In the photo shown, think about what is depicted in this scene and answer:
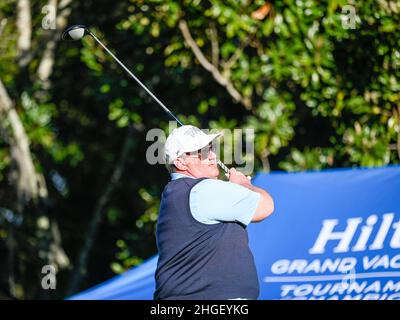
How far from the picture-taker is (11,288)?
40.7 ft

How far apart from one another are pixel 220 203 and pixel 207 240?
0.20 metres

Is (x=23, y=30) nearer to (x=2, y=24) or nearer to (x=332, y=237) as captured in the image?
(x=2, y=24)

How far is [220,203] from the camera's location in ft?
16.7

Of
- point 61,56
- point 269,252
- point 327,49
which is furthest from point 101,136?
point 269,252

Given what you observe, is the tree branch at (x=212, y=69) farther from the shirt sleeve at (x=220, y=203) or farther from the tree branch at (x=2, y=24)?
the shirt sleeve at (x=220, y=203)

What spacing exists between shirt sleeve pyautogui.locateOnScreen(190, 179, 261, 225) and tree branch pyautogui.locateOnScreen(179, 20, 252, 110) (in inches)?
190

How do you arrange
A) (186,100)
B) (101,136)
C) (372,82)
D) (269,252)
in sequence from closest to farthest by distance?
1. (269,252)
2. (372,82)
3. (186,100)
4. (101,136)

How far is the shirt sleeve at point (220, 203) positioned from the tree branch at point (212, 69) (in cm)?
482

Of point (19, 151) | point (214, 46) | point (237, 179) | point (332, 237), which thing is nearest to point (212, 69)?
point (214, 46)

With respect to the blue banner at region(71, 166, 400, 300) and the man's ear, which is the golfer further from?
the blue banner at region(71, 166, 400, 300)

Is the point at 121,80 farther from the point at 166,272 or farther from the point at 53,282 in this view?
the point at 166,272

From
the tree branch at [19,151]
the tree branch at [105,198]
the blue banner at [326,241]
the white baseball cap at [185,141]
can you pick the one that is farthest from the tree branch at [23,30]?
the white baseball cap at [185,141]

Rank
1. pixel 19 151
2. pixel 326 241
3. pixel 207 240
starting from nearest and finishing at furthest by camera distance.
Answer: pixel 207 240 < pixel 326 241 < pixel 19 151
